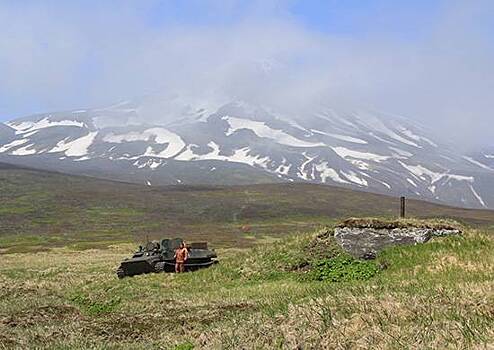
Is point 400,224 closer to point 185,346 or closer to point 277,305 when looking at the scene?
point 277,305

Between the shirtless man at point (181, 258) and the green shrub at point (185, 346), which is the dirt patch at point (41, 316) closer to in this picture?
the green shrub at point (185, 346)

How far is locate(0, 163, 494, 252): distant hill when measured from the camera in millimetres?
90125

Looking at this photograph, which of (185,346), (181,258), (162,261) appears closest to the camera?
(185,346)

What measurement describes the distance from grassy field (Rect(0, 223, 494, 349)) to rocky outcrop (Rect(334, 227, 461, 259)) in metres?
0.68

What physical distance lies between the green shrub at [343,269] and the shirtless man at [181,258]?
8701 millimetres

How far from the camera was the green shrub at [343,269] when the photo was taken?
75.4 feet

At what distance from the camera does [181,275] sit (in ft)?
96.0

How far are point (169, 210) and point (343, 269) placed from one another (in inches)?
4108

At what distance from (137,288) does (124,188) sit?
146m

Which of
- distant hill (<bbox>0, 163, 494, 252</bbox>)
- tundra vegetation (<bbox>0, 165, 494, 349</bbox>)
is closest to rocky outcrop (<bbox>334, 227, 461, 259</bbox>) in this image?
tundra vegetation (<bbox>0, 165, 494, 349</bbox>)

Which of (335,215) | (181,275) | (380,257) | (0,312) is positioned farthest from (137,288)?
(335,215)

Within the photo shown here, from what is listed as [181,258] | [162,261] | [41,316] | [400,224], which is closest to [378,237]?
[400,224]

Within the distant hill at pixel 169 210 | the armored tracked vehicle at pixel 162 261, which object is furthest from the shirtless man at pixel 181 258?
the distant hill at pixel 169 210

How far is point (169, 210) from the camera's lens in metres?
126
